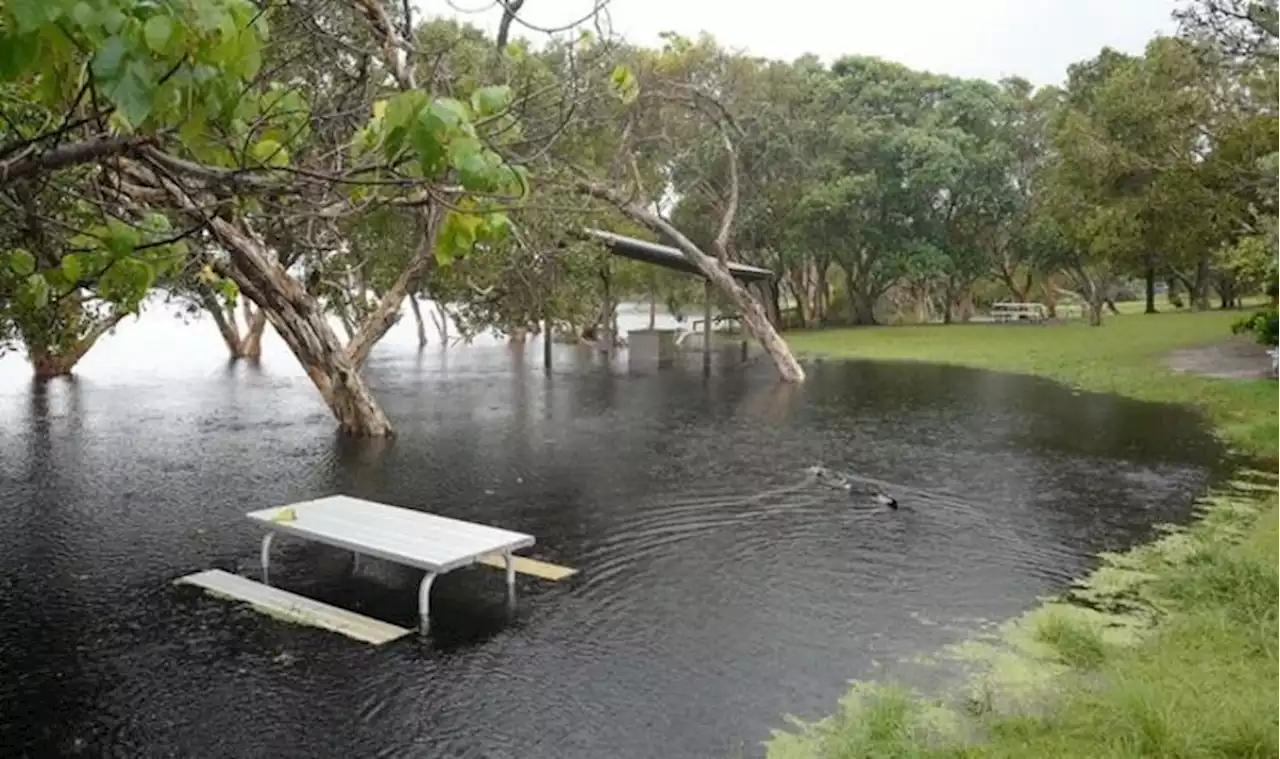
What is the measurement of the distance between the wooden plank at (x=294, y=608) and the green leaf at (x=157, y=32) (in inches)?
142

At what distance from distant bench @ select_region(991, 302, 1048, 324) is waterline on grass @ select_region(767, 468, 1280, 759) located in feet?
93.8

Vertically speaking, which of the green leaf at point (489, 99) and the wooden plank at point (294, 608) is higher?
the green leaf at point (489, 99)

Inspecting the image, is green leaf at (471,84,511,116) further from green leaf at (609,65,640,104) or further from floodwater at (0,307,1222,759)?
floodwater at (0,307,1222,759)

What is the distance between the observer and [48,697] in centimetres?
421

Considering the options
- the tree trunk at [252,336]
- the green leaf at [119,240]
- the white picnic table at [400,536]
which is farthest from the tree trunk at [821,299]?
the green leaf at [119,240]

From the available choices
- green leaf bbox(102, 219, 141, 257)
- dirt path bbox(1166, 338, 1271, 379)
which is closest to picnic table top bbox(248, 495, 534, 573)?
green leaf bbox(102, 219, 141, 257)

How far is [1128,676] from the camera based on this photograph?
428 centimetres

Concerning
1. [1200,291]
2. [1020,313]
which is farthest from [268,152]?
[1200,291]

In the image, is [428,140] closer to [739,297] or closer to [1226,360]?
[739,297]

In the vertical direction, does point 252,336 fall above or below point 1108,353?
above

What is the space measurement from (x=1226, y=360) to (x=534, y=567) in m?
17.8

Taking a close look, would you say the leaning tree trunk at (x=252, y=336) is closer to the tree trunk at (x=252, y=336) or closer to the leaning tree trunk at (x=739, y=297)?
the tree trunk at (x=252, y=336)

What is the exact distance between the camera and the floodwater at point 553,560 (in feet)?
13.4

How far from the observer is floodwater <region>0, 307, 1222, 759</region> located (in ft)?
13.4
